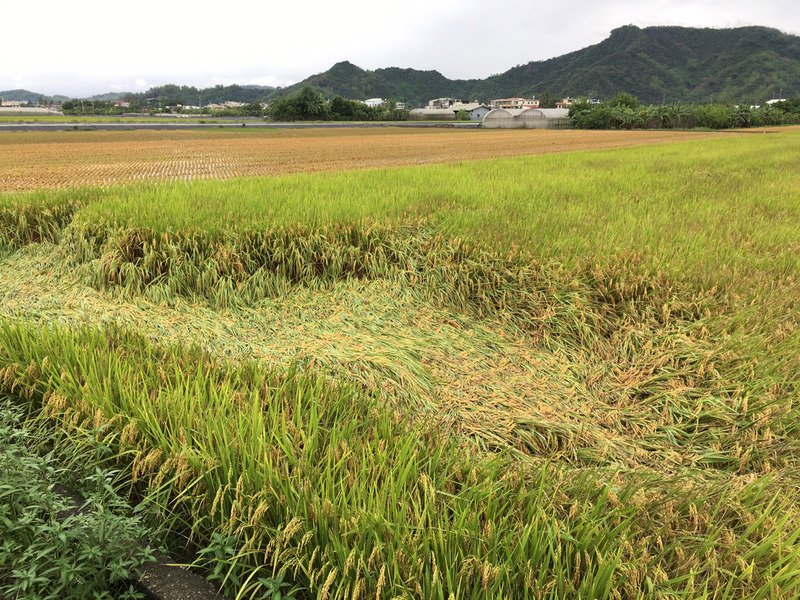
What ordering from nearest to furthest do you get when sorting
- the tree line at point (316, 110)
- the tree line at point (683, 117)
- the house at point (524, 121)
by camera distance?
the tree line at point (683, 117) → the house at point (524, 121) → the tree line at point (316, 110)

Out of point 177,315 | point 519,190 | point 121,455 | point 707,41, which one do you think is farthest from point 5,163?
point 707,41

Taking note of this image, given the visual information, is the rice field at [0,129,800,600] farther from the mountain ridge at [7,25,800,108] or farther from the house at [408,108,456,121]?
the mountain ridge at [7,25,800,108]

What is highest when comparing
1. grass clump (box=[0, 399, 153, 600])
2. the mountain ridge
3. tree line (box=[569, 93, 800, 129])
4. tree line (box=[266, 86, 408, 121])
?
the mountain ridge

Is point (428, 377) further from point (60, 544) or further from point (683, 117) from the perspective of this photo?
point (683, 117)

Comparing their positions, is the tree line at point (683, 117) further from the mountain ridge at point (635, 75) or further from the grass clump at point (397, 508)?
the grass clump at point (397, 508)

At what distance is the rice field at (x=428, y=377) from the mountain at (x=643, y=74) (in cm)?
11181

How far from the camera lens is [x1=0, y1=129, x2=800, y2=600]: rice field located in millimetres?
1250

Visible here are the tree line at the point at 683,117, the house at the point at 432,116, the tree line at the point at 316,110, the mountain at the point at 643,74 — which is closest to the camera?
→ the tree line at the point at 683,117

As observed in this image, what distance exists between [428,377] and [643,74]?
144 m

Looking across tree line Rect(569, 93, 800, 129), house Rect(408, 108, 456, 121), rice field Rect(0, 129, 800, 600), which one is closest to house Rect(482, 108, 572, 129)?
tree line Rect(569, 93, 800, 129)

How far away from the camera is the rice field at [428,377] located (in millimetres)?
1250

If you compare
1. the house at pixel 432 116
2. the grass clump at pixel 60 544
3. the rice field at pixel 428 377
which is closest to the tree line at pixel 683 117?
the house at pixel 432 116

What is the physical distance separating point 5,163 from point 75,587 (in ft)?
48.5

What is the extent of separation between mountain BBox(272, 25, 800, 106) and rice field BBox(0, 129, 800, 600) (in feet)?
367
